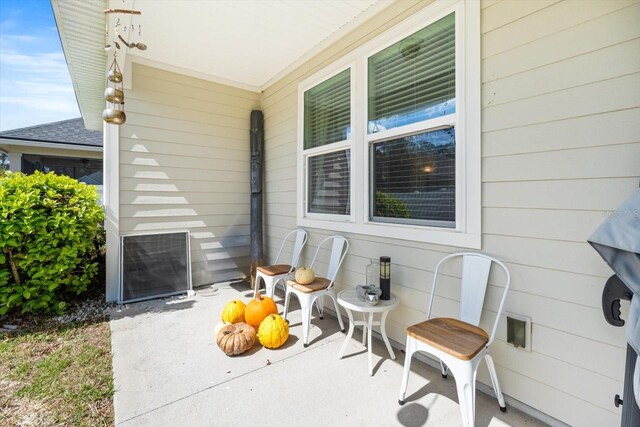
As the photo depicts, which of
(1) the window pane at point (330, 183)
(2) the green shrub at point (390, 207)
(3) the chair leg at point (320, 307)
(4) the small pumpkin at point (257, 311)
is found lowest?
(3) the chair leg at point (320, 307)

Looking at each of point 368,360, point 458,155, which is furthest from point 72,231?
point 458,155

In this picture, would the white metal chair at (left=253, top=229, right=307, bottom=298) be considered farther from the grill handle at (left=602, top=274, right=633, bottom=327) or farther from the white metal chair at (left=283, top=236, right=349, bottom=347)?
the grill handle at (left=602, top=274, right=633, bottom=327)

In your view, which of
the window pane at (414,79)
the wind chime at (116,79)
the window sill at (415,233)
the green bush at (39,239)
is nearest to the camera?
the window sill at (415,233)

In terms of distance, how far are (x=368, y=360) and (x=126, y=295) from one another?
9.98ft

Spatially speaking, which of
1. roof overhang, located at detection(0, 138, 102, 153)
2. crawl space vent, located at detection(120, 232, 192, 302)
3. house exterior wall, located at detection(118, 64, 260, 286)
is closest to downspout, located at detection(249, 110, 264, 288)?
house exterior wall, located at detection(118, 64, 260, 286)

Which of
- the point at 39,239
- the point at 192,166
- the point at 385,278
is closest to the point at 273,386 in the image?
the point at 385,278

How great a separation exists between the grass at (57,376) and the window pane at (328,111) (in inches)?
113

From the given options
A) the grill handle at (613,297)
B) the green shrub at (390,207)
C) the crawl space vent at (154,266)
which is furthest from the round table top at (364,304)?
the crawl space vent at (154,266)

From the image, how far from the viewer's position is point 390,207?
2.65m

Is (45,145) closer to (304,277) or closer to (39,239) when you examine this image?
(39,239)

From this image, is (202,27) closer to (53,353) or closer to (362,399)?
(53,353)

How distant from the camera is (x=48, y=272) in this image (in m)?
3.11

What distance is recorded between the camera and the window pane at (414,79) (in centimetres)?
217

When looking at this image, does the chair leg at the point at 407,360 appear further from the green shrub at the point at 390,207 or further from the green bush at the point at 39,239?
the green bush at the point at 39,239
